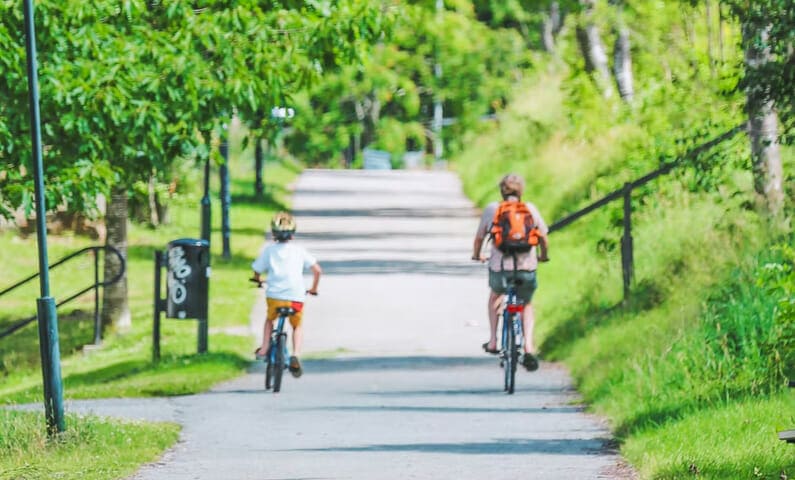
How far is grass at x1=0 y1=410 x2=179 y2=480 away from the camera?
984cm

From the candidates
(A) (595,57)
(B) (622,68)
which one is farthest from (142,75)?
(A) (595,57)

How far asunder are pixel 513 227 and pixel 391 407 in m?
1.92

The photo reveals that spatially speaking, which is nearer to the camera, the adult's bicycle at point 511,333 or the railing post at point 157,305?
the adult's bicycle at point 511,333

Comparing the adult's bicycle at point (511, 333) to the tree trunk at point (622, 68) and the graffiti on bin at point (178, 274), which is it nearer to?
the graffiti on bin at point (178, 274)

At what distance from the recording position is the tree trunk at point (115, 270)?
71.1ft

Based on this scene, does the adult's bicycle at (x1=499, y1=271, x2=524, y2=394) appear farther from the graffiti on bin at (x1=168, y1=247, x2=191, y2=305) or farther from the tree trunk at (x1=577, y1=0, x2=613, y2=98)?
the tree trunk at (x1=577, y1=0, x2=613, y2=98)

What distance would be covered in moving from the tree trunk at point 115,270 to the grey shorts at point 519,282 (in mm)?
7589

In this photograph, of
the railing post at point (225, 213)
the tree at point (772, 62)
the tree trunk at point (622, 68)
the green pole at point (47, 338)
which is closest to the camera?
the tree at point (772, 62)

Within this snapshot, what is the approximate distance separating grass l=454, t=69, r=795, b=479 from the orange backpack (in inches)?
47.0

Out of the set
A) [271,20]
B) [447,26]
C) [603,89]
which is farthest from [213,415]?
[447,26]

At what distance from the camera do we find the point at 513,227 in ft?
48.4

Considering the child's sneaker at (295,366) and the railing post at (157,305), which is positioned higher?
the railing post at (157,305)

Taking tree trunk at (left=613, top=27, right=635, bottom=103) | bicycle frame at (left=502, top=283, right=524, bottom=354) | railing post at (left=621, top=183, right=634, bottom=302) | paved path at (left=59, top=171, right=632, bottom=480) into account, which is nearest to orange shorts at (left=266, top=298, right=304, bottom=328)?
paved path at (left=59, top=171, right=632, bottom=480)

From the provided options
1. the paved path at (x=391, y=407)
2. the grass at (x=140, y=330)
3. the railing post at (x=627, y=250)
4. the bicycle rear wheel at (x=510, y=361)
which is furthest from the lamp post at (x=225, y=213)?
the bicycle rear wheel at (x=510, y=361)
